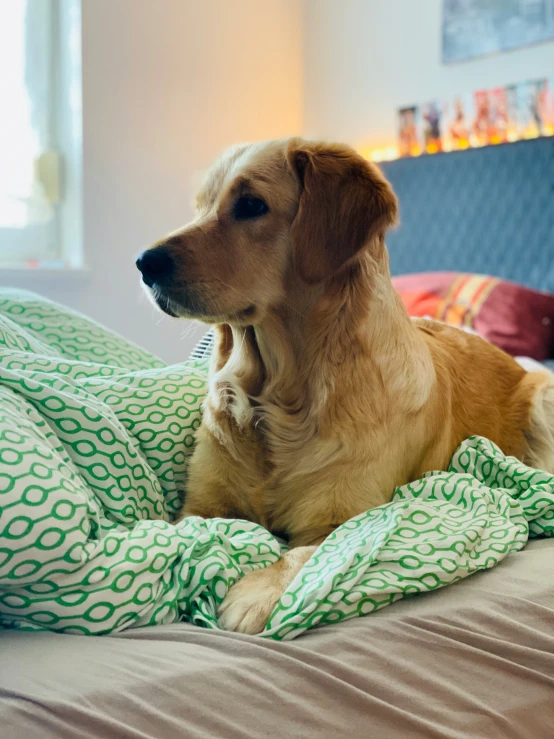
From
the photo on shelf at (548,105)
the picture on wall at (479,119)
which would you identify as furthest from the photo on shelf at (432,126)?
the photo on shelf at (548,105)

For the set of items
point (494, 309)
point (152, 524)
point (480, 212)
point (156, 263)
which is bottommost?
point (152, 524)

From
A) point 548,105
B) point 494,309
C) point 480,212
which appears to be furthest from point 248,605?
point 548,105

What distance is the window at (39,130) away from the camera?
4.09 meters

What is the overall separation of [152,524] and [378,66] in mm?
4048

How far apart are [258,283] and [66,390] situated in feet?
1.35

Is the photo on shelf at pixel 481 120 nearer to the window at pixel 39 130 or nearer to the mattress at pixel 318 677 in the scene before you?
the window at pixel 39 130

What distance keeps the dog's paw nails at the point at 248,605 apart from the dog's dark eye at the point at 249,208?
0.70m

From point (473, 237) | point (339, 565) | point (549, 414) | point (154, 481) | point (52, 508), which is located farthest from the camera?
point (473, 237)

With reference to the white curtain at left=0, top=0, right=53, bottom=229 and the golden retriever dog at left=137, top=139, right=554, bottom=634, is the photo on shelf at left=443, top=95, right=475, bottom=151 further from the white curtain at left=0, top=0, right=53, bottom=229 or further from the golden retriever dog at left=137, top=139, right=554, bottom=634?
the golden retriever dog at left=137, top=139, right=554, bottom=634

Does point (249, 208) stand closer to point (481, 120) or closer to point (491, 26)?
point (481, 120)

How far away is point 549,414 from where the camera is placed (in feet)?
6.43

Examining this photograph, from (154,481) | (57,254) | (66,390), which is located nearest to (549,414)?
(154,481)

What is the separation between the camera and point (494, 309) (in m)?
3.28

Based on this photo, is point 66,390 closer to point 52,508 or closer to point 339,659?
point 52,508
